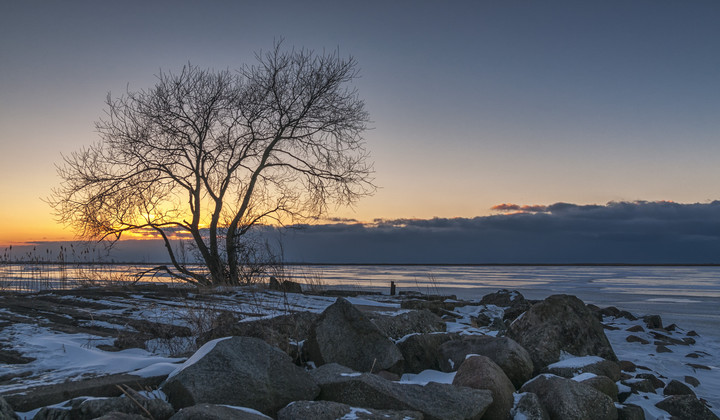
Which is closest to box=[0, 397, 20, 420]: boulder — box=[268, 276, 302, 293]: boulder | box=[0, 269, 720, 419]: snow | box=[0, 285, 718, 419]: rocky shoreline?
box=[0, 285, 718, 419]: rocky shoreline

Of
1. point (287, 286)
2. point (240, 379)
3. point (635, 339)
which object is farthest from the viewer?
point (287, 286)

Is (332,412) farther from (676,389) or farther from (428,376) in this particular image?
(676,389)

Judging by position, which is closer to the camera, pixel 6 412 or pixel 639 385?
pixel 6 412

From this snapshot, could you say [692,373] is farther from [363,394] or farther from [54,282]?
[54,282]

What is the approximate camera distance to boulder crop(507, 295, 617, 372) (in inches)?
229

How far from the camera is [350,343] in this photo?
516 cm

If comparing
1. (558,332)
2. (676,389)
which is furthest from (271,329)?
(676,389)

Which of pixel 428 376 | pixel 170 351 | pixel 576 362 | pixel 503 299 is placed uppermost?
pixel 170 351

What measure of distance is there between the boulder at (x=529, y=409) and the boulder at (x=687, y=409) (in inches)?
58.5

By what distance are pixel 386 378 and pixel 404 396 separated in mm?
1042

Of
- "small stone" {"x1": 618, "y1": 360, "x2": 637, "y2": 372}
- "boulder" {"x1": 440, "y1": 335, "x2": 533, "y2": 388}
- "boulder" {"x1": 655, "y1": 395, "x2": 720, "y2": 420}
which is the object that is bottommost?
"small stone" {"x1": 618, "y1": 360, "x2": 637, "y2": 372}

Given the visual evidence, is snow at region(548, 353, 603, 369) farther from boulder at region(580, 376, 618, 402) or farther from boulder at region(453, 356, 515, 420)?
boulder at region(453, 356, 515, 420)

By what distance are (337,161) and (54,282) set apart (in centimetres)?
920

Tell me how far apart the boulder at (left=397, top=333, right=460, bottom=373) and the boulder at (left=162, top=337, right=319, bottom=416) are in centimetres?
185
